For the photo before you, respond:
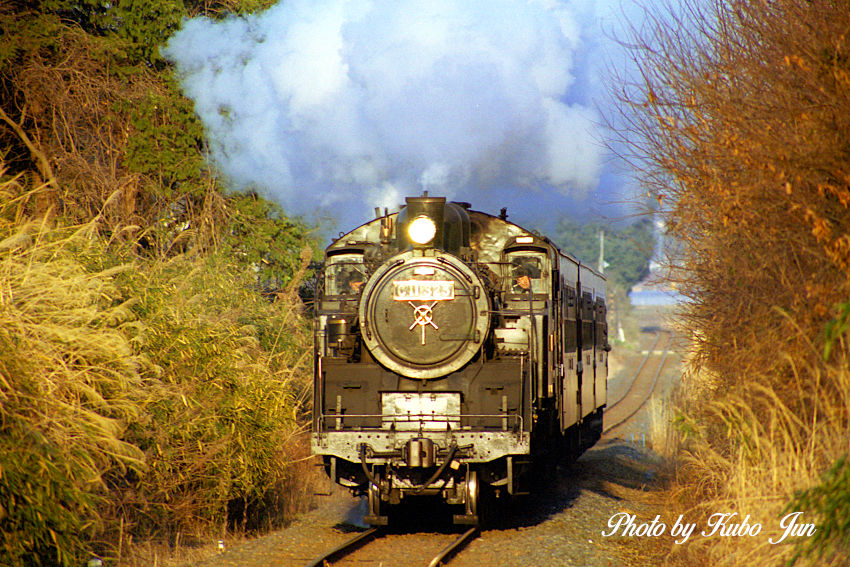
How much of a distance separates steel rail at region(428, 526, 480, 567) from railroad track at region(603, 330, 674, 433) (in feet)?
35.7

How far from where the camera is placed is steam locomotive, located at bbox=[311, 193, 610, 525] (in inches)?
356

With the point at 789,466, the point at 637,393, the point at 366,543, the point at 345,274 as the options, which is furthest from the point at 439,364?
the point at 637,393

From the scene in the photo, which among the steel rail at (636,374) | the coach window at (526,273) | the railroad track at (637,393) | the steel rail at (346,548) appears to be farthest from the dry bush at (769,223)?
the steel rail at (636,374)

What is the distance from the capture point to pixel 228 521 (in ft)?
35.0

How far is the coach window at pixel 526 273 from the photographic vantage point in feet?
32.2

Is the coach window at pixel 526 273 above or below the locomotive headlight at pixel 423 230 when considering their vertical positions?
below

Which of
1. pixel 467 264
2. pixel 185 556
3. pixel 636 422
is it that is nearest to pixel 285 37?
pixel 467 264

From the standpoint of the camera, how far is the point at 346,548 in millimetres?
8562

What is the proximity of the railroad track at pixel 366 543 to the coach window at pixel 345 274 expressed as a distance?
9.19ft

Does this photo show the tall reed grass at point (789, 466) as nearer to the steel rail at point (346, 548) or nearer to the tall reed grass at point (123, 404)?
the steel rail at point (346, 548)

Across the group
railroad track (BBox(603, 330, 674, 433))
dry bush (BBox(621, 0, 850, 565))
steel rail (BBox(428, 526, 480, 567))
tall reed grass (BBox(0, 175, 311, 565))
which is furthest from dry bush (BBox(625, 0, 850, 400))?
railroad track (BBox(603, 330, 674, 433))

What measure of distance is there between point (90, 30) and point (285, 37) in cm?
502

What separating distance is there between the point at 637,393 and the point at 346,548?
2154cm

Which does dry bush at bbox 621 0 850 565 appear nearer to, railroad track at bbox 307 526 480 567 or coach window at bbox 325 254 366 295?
railroad track at bbox 307 526 480 567
